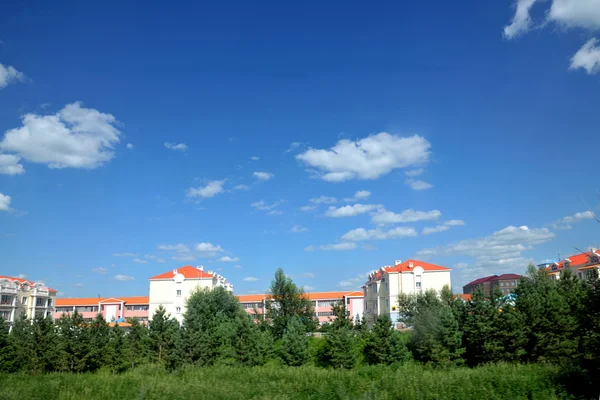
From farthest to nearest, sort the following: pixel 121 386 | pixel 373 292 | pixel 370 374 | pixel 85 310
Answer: pixel 85 310, pixel 373 292, pixel 370 374, pixel 121 386

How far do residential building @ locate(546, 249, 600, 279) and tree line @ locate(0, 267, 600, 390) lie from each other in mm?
21012

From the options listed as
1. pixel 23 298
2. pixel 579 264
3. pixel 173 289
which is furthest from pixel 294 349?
pixel 23 298

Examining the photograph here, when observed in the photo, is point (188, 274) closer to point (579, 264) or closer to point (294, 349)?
point (294, 349)

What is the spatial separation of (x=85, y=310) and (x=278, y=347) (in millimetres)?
59190

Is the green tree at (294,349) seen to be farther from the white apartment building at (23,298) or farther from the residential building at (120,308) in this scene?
the residential building at (120,308)

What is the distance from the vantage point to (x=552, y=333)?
33.9 metres

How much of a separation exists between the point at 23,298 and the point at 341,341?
56505mm

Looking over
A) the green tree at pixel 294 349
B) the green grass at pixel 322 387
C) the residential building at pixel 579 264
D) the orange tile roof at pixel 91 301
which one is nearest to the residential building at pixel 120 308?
the orange tile roof at pixel 91 301

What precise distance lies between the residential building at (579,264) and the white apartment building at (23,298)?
235 ft

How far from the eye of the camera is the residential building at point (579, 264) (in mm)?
60794

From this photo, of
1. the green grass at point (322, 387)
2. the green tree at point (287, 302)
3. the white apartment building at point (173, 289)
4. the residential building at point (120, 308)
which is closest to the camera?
the green grass at point (322, 387)

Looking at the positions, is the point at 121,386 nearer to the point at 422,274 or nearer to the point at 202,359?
the point at 202,359

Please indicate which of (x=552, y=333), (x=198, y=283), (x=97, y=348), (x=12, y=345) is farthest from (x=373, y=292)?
(x=12, y=345)

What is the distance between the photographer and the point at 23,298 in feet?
231
